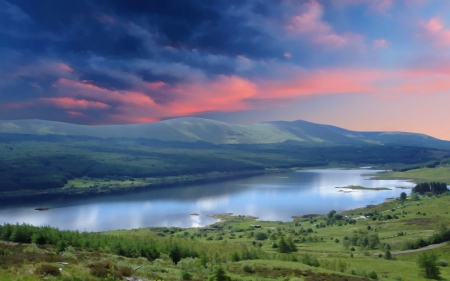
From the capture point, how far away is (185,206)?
139 metres

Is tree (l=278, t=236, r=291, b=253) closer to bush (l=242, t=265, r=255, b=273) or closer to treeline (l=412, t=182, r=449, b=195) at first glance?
Answer: bush (l=242, t=265, r=255, b=273)

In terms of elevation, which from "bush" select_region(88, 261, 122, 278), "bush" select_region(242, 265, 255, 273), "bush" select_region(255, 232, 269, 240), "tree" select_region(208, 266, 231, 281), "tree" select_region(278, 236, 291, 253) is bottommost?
"bush" select_region(255, 232, 269, 240)

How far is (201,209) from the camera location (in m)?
133

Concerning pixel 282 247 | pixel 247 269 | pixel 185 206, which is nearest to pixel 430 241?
pixel 282 247

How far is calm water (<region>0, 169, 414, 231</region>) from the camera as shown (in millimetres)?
110625

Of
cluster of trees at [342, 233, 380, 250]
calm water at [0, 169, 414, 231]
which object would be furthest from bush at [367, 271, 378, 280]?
calm water at [0, 169, 414, 231]

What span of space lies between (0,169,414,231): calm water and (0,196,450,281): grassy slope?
13260mm

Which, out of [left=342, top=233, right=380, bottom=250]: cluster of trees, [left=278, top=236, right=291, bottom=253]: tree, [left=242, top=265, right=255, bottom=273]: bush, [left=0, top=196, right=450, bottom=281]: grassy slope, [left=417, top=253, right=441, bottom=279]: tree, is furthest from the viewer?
[left=342, top=233, right=380, bottom=250]: cluster of trees

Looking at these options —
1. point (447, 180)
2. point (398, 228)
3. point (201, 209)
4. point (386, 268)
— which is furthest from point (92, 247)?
point (447, 180)

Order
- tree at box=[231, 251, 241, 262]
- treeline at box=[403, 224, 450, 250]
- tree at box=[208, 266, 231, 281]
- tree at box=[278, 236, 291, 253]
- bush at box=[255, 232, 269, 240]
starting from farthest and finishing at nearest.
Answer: bush at box=[255, 232, 269, 240]
treeline at box=[403, 224, 450, 250]
tree at box=[278, 236, 291, 253]
tree at box=[231, 251, 241, 262]
tree at box=[208, 266, 231, 281]

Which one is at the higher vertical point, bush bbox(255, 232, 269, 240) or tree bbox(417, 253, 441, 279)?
tree bbox(417, 253, 441, 279)

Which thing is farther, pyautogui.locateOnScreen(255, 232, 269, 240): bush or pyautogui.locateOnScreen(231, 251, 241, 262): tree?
pyautogui.locateOnScreen(255, 232, 269, 240): bush

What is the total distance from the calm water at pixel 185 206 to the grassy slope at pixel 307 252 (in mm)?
13260

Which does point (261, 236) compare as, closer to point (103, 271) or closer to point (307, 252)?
point (307, 252)
